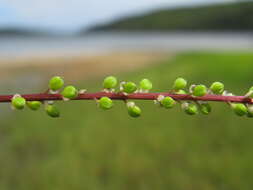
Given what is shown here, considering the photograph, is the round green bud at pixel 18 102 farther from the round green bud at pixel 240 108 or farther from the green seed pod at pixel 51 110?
the round green bud at pixel 240 108

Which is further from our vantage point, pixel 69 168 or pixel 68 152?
pixel 68 152

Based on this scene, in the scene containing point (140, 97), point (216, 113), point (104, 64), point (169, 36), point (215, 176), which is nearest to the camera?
point (140, 97)

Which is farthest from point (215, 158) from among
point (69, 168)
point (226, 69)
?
point (226, 69)

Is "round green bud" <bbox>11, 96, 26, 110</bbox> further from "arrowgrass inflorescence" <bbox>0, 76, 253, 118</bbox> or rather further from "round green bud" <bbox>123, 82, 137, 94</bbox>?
"round green bud" <bbox>123, 82, 137, 94</bbox>

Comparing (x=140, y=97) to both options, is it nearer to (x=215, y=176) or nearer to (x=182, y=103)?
(x=182, y=103)

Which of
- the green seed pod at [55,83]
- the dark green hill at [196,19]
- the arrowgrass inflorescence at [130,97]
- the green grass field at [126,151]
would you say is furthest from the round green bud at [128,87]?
the dark green hill at [196,19]

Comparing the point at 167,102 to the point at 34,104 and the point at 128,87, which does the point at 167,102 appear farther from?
the point at 34,104
